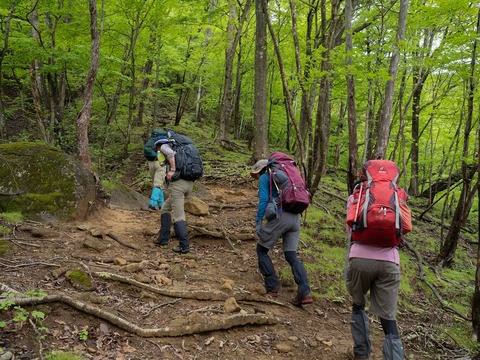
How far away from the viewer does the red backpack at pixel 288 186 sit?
5125 mm

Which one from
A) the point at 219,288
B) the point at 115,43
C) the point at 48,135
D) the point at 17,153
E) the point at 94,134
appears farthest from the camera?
the point at 94,134

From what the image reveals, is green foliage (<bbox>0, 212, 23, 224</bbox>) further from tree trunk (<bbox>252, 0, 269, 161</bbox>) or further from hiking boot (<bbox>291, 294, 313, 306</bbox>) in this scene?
tree trunk (<bbox>252, 0, 269, 161</bbox>)

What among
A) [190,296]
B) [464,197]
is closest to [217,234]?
[190,296]

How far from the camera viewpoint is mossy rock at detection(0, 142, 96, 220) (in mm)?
6552

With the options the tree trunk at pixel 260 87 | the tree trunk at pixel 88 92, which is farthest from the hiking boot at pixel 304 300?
the tree trunk at pixel 260 87

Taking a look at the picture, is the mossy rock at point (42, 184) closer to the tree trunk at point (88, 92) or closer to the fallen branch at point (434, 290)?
the tree trunk at point (88, 92)

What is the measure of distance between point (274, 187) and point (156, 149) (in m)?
3.38

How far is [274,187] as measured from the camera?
5316 millimetres

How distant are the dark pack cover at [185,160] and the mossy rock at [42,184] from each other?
2.33 m

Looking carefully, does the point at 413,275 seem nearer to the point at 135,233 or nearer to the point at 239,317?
the point at 239,317

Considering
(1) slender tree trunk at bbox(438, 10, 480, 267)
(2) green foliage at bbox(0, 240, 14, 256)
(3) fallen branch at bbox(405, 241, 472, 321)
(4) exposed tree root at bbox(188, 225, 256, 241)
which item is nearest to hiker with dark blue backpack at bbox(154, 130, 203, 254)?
(4) exposed tree root at bbox(188, 225, 256, 241)

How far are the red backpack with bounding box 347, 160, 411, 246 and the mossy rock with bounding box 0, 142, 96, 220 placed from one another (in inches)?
226

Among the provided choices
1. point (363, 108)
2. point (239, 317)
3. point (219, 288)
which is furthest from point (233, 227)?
point (363, 108)

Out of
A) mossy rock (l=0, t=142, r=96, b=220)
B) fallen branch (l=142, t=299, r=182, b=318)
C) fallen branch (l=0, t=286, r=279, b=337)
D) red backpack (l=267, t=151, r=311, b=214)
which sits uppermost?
A: red backpack (l=267, t=151, r=311, b=214)
